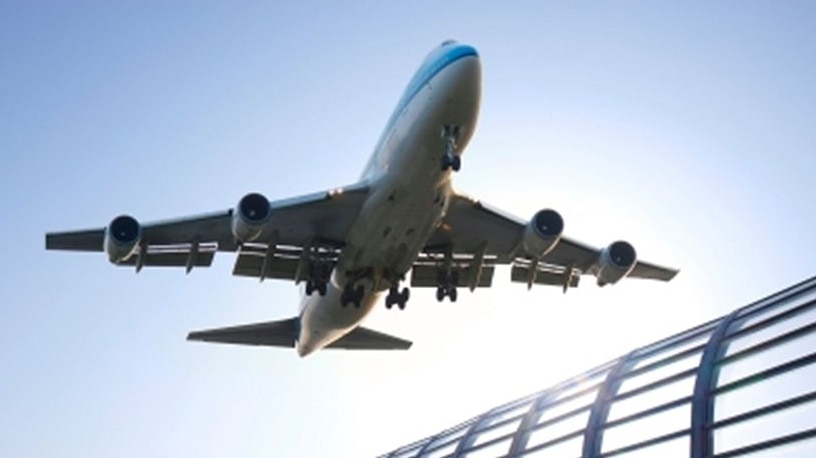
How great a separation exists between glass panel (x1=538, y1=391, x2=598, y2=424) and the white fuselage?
6909 mm

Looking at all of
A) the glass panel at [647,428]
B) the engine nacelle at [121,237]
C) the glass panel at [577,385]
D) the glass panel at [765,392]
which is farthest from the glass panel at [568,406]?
the engine nacelle at [121,237]

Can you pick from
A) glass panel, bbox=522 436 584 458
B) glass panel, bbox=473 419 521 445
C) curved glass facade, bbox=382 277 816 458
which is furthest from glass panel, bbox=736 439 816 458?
glass panel, bbox=473 419 521 445

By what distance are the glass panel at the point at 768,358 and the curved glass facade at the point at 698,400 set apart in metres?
0.02

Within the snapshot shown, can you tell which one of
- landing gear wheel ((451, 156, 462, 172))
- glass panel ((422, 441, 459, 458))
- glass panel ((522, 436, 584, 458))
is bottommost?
glass panel ((422, 441, 459, 458))

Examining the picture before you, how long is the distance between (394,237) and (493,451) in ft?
23.5

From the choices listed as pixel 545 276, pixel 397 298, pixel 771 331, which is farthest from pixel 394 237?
pixel 771 331

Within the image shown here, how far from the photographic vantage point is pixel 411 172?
26422 mm

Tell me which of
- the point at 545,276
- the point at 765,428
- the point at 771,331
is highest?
the point at 545,276

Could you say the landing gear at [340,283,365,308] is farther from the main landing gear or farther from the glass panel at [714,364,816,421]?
the glass panel at [714,364,816,421]

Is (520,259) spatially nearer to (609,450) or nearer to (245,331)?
(245,331)

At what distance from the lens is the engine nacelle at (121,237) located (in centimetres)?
2792

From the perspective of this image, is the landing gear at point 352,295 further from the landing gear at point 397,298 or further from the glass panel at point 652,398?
the glass panel at point 652,398

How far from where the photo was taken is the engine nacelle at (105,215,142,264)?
27922mm

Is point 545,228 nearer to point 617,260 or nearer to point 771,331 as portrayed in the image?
point 617,260
